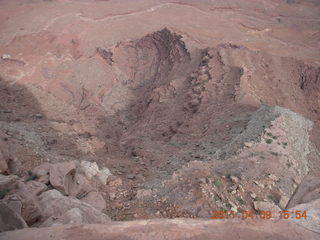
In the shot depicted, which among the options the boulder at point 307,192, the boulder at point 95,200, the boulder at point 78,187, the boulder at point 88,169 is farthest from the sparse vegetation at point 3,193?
the boulder at point 307,192

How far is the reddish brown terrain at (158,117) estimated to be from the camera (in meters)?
4.96

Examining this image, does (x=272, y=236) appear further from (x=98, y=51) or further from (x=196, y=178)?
(x=98, y=51)

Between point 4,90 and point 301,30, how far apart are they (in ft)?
74.4

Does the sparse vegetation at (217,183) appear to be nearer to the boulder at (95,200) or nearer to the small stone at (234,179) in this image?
the small stone at (234,179)

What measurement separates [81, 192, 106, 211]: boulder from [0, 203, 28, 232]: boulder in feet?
9.70

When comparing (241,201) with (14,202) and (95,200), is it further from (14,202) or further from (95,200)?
(14,202)

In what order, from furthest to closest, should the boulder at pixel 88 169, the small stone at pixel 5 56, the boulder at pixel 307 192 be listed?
the small stone at pixel 5 56
the boulder at pixel 88 169
the boulder at pixel 307 192

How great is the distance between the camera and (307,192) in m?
4.31

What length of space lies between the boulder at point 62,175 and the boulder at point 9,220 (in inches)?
94.8

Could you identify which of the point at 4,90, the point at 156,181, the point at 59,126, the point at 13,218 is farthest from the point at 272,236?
the point at 4,90

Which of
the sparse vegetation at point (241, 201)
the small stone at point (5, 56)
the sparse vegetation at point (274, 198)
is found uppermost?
the small stone at point (5, 56)

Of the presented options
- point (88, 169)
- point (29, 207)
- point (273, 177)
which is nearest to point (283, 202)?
point (273, 177)

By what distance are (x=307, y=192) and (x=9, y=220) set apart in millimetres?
4561

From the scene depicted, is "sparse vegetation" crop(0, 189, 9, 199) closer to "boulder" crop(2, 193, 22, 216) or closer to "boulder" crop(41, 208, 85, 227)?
"boulder" crop(2, 193, 22, 216)
